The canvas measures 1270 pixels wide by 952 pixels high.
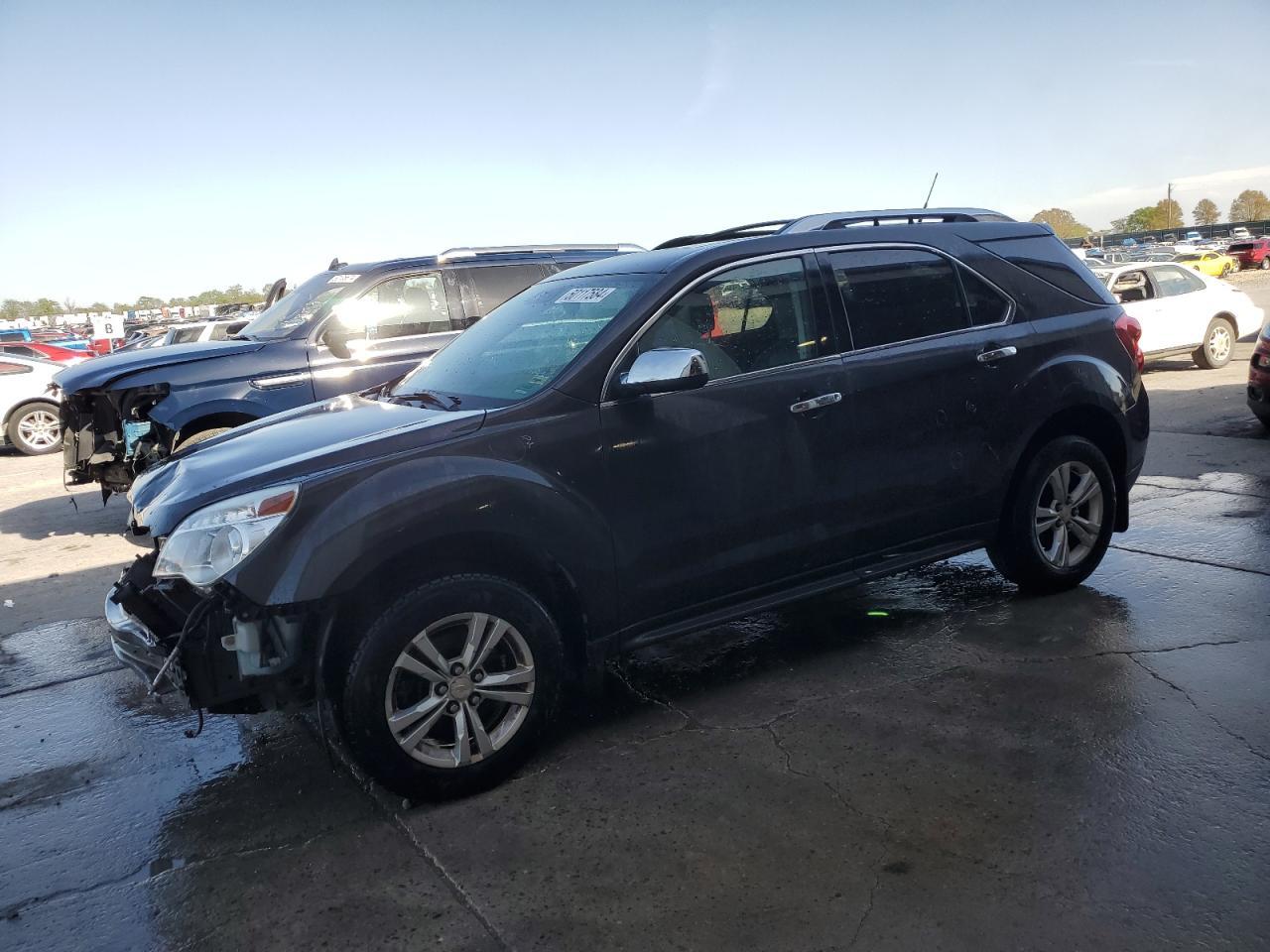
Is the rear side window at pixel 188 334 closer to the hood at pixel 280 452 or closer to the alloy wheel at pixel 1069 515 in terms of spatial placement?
the hood at pixel 280 452

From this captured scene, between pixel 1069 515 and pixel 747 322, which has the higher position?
pixel 747 322

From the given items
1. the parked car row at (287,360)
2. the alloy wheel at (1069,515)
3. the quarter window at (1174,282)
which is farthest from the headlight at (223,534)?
the quarter window at (1174,282)

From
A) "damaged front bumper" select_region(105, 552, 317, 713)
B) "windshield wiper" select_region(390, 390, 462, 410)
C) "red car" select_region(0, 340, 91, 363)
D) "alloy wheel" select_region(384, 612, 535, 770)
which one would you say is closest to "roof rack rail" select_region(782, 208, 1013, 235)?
"windshield wiper" select_region(390, 390, 462, 410)

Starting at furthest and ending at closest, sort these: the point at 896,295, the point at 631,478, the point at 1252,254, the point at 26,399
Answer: the point at 1252,254
the point at 26,399
the point at 896,295
the point at 631,478

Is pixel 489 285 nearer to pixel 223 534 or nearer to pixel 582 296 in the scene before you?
pixel 582 296

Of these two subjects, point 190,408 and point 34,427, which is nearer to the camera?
point 190,408

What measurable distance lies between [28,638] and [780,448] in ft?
14.8

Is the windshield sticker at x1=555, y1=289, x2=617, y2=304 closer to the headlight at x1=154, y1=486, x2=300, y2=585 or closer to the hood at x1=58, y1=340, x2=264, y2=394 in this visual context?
the headlight at x1=154, y1=486, x2=300, y2=585

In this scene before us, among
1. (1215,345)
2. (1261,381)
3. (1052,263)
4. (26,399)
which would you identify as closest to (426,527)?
(1052,263)

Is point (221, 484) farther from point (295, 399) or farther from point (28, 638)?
point (295, 399)

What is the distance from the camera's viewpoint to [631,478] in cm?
380

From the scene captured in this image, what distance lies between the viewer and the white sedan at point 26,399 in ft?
47.7

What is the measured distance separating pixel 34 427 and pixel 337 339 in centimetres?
938

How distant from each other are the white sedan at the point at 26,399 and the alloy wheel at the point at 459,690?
13.5m
